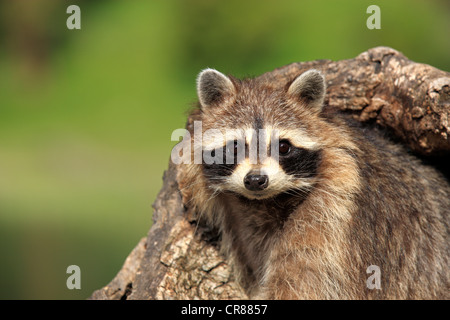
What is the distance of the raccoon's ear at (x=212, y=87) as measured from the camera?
14.9 ft

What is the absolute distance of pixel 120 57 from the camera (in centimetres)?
1250

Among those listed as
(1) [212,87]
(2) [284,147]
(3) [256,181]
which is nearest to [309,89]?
(2) [284,147]

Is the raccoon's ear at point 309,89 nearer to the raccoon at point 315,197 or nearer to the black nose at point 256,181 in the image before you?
the raccoon at point 315,197

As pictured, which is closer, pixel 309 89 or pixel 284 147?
pixel 284 147

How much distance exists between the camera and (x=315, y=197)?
175 inches

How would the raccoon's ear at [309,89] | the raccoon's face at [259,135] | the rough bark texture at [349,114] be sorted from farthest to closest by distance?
the rough bark texture at [349,114], the raccoon's ear at [309,89], the raccoon's face at [259,135]

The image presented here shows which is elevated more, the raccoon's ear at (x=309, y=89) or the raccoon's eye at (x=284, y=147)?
the raccoon's ear at (x=309, y=89)

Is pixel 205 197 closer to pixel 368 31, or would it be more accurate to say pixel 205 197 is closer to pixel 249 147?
pixel 249 147

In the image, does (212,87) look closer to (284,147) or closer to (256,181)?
(284,147)

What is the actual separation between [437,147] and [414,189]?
45cm

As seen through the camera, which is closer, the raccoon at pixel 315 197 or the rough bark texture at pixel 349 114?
the raccoon at pixel 315 197

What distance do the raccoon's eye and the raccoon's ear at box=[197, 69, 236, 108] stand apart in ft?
1.97

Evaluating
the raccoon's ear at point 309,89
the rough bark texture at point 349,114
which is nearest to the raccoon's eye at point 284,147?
the raccoon's ear at point 309,89

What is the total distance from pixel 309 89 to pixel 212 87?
70 centimetres
